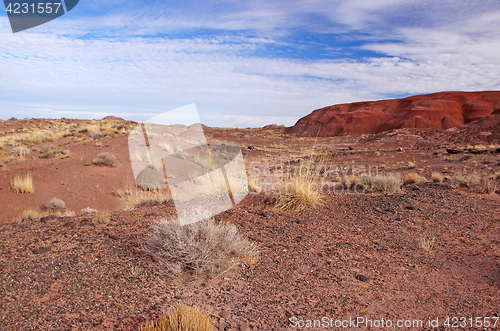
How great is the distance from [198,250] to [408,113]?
5501 centimetres

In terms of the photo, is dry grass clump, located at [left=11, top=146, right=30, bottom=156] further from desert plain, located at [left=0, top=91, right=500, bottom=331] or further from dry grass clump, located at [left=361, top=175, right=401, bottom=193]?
dry grass clump, located at [left=361, top=175, right=401, bottom=193]

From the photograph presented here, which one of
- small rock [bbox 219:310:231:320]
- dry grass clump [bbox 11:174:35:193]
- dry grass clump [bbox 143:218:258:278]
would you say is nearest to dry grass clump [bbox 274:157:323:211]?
dry grass clump [bbox 143:218:258:278]

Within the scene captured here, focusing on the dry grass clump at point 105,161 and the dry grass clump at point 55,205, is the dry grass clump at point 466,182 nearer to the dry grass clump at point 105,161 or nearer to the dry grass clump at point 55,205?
the dry grass clump at point 55,205

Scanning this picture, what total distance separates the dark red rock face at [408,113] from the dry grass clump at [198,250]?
40.7m

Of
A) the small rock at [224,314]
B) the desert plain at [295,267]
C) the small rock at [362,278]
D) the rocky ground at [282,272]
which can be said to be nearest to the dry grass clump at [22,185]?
the desert plain at [295,267]

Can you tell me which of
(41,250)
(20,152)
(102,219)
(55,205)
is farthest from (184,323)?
(20,152)

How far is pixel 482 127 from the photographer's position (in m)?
32.4

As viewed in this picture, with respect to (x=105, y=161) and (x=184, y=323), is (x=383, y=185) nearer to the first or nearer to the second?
(x=184, y=323)

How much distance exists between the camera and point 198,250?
3.54 metres

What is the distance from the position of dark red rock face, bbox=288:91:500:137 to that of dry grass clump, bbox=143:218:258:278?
40688 millimetres

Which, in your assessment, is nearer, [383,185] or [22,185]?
[383,185]

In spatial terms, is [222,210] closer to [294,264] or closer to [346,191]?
[294,264]

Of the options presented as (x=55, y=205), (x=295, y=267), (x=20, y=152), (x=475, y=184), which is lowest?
(x=55, y=205)

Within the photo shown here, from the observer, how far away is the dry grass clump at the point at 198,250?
11.3 feet
